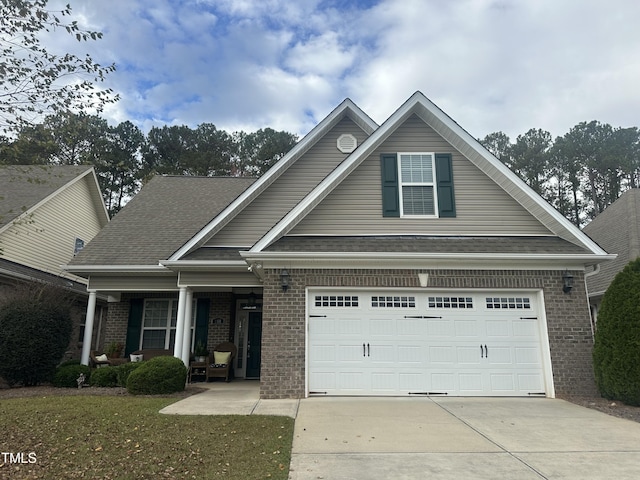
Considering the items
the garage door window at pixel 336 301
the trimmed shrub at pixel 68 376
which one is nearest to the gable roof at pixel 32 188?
Answer: the trimmed shrub at pixel 68 376

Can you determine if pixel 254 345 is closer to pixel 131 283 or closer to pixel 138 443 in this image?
pixel 131 283

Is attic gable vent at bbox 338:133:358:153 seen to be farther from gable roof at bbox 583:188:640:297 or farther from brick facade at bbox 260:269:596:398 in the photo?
gable roof at bbox 583:188:640:297

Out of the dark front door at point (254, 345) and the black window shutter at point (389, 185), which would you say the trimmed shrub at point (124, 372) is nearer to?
the dark front door at point (254, 345)

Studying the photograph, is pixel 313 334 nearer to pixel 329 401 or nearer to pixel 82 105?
pixel 329 401

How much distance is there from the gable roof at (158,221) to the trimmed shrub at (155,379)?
12.1 ft

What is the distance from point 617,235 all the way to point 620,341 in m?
8.95

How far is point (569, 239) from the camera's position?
32.0 ft

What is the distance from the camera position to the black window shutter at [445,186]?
10148 millimetres

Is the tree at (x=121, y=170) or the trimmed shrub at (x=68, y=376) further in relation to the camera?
the tree at (x=121, y=170)

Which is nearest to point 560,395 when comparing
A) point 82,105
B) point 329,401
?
point 329,401

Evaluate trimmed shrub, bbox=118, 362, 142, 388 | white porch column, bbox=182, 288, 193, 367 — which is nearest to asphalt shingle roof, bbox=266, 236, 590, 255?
white porch column, bbox=182, 288, 193, 367

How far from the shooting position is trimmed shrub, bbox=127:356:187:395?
911 centimetres

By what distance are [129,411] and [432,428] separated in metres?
4.74

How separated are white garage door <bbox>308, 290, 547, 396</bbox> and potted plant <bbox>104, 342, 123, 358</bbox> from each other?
699 cm
